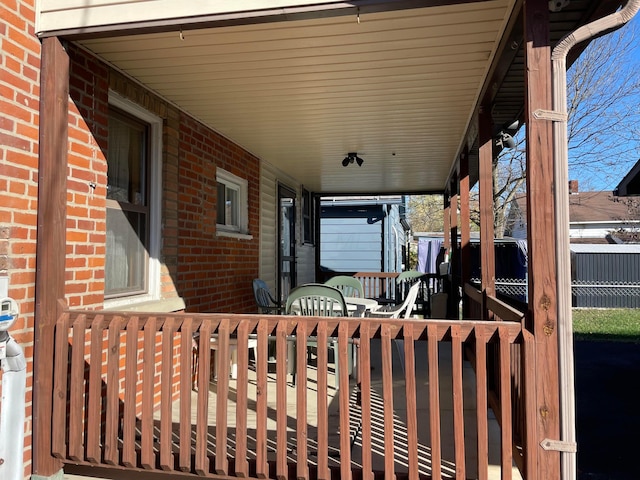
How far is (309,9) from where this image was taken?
2.30 meters

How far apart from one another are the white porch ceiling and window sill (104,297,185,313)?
1.70m

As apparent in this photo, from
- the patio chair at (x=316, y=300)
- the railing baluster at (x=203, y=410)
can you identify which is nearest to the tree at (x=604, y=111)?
the patio chair at (x=316, y=300)

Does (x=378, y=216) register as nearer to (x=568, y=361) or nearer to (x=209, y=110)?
(x=209, y=110)

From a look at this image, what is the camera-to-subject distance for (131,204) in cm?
356

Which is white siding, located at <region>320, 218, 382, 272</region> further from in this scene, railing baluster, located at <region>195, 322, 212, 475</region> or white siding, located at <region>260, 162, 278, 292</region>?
railing baluster, located at <region>195, 322, 212, 475</region>

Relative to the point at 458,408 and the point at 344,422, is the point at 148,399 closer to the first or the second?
the point at 344,422

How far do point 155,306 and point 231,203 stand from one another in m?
2.24

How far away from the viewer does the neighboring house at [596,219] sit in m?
18.2

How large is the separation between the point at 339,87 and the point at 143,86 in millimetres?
1531

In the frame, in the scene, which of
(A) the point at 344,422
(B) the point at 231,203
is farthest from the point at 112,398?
(B) the point at 231,203

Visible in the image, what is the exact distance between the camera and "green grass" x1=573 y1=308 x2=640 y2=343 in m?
7.89

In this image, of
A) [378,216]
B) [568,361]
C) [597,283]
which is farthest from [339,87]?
[597,283]

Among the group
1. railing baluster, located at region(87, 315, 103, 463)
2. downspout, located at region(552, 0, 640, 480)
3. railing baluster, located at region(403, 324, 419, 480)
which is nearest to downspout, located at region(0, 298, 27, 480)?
railing baluster, located at region(87, 315, 103, 463)

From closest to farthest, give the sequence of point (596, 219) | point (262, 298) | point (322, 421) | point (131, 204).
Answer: point (322, 421), point (131, 204), point (262, 298), point (596, 219)
